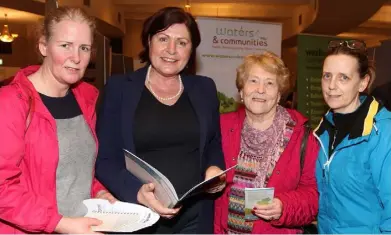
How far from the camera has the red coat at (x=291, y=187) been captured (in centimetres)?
210

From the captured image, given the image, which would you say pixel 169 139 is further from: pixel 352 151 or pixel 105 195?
pixel 352 151

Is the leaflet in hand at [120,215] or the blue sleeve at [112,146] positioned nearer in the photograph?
the leaflet in hand at [120,215]

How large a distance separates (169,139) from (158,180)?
1.27 feet

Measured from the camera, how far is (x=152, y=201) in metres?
1.73

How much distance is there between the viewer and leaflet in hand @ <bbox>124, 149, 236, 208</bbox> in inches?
62.2

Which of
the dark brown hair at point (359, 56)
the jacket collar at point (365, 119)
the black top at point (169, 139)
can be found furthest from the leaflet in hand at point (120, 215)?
the dark brown hair at point (359, 56)

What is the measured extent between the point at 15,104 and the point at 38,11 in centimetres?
986

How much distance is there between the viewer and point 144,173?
1.70m

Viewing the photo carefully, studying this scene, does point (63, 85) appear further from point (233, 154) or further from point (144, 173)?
point (233, 154)

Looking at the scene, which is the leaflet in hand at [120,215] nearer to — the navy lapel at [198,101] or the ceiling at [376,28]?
the navy lapel at [198,101]

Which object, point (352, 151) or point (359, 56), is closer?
point (352, 151)

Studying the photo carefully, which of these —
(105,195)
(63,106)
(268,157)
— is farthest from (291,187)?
(63,106)

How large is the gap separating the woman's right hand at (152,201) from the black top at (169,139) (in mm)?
213

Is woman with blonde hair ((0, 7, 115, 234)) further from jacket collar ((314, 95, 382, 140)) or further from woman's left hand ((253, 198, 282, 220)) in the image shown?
jacket collar ((314, 95, 382, 140))
